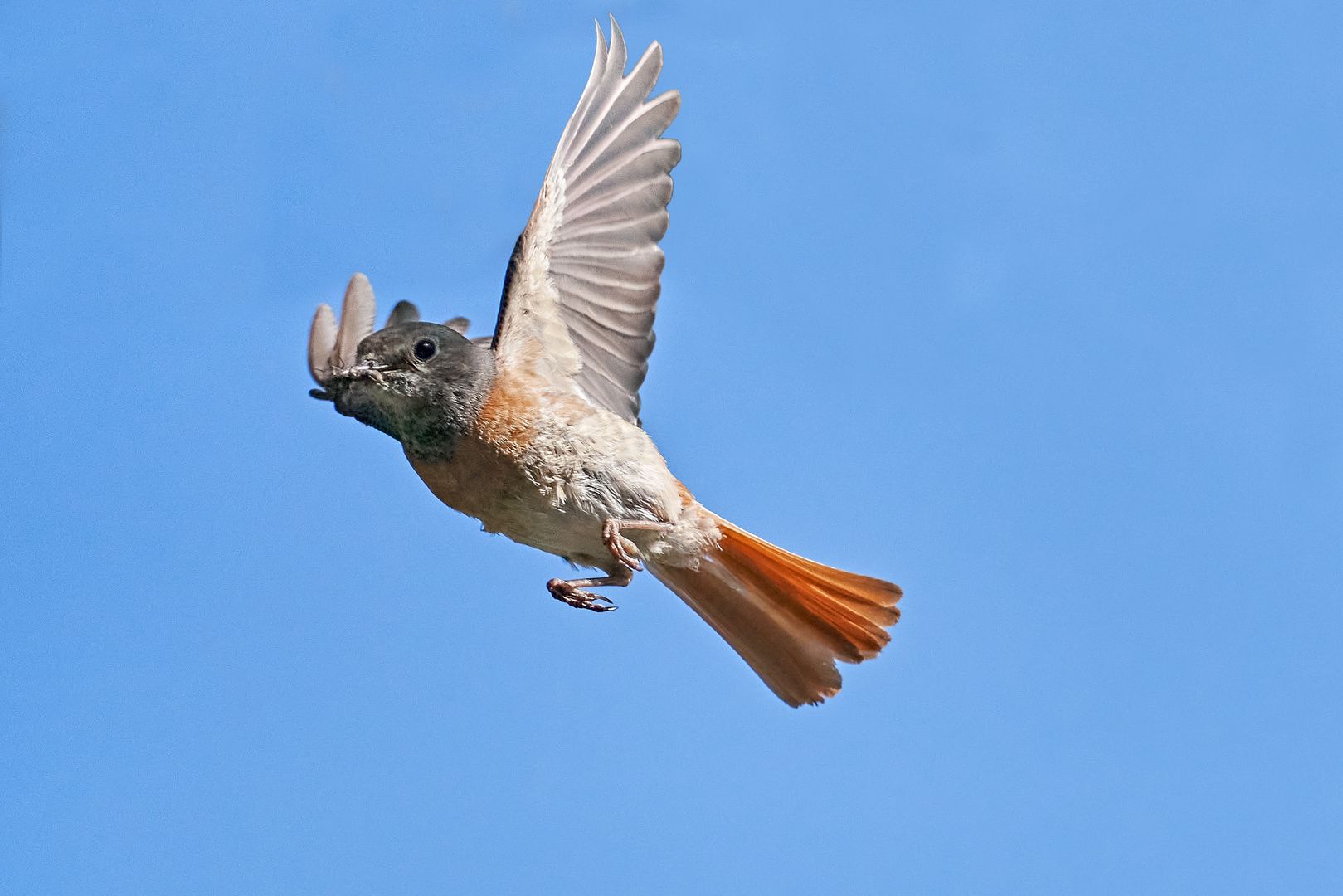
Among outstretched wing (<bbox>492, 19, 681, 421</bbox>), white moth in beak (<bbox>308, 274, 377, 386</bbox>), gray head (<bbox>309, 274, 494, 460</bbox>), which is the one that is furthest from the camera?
white moth in beak (<bbox>308, 274, 377, 386</bbox>)

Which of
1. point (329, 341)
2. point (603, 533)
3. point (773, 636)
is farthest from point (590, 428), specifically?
point (329, 341)

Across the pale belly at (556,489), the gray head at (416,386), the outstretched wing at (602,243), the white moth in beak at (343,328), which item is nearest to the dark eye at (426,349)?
the gray head at (416,386)

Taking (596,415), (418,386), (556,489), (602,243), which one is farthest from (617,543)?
(602,243)

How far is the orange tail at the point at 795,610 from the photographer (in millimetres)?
5457

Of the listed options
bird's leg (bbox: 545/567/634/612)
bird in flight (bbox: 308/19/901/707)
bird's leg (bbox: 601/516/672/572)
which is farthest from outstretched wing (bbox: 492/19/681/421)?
bird's leg (bbox: 545/567/634/612)

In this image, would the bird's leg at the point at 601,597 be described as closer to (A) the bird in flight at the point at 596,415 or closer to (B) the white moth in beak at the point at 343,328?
(A) the bird in flight at the point at 596,415

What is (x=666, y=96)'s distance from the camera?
5.44 meters

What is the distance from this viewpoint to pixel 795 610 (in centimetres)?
552

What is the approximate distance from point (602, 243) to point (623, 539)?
1252mm

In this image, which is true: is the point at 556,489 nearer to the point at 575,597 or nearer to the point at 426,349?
the point at 575,597

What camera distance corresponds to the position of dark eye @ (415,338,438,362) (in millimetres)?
4930

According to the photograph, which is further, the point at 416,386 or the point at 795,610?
the point at 795,610

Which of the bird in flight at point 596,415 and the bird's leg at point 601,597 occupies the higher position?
the bird in flight at point 596,415

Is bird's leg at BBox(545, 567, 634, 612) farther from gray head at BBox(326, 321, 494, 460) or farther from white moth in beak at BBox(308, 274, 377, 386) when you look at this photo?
white moth in beak at BBox(308, 274, 377, 386)
